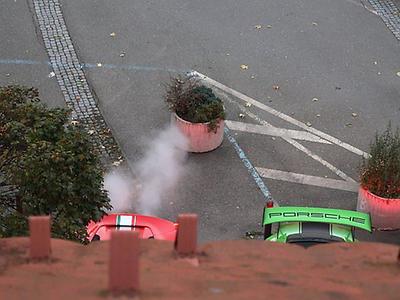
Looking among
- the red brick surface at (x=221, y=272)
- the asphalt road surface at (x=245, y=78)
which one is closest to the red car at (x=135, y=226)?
the asphalt road surface at (x=245, y=78)

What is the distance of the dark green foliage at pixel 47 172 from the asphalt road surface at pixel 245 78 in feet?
11.3

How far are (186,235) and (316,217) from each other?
6.67m

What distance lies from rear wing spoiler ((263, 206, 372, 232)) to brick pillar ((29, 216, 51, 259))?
6.69 m

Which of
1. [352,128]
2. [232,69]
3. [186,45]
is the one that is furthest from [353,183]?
[186,45]

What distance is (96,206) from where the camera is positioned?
801 cm

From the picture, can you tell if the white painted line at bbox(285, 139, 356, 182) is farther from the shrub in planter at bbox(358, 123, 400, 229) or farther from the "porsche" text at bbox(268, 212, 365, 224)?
the "porsche" text at bbox(268, 212, 365, 224)

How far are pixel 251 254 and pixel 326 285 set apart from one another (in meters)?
0.47

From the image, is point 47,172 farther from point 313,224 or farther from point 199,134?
point 199,134

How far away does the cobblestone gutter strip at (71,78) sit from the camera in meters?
12.7

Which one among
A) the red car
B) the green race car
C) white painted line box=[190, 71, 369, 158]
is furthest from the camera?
white painted line box=[190, 71, 369, 158]

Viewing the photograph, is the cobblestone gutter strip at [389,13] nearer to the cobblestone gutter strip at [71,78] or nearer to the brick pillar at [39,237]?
the cobblestone gutter strip at [71,78]

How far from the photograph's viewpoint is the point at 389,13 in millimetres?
16625

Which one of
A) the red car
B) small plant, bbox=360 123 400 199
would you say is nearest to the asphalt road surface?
small plant, bbox=360 123 400 199

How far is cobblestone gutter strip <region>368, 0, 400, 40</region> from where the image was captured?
16.2m
